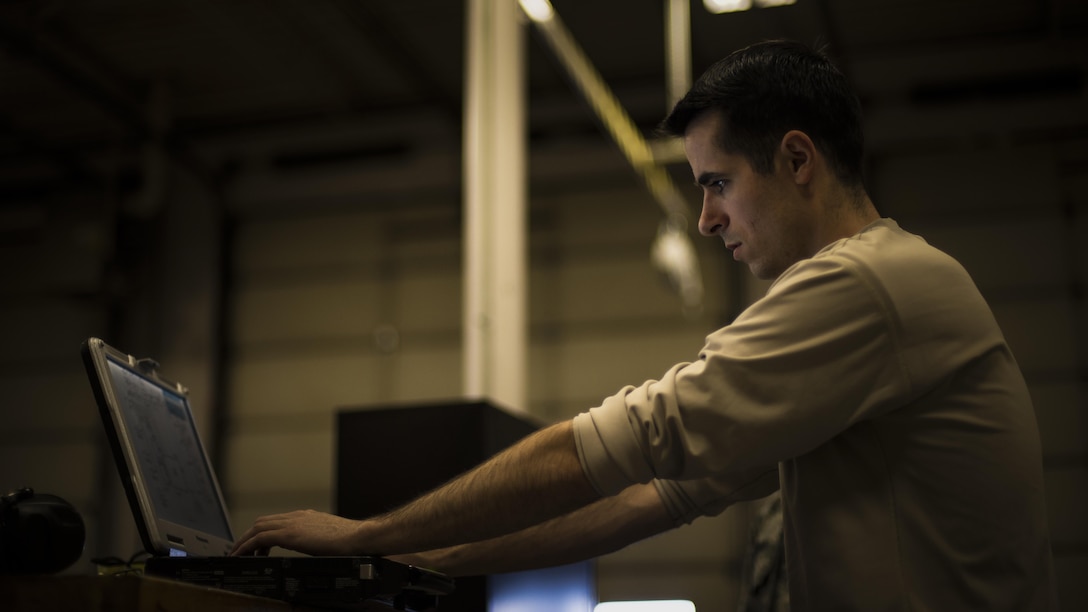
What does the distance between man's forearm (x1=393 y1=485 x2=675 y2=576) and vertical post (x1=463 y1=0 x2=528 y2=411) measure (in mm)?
1905

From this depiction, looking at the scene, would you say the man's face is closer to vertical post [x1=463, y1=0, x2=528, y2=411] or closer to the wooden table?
the wooden table

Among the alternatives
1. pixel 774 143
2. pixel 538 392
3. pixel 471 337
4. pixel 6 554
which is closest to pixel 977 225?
pixel 538 392

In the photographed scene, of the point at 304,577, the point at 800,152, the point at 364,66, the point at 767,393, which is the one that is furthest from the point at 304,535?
the point at 364,66

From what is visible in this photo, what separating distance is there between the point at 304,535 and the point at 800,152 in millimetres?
923

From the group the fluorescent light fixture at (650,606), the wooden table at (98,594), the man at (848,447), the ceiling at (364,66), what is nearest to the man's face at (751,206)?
the man at (848,447)

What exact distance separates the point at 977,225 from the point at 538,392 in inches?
127

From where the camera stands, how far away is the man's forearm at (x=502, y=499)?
1.54m

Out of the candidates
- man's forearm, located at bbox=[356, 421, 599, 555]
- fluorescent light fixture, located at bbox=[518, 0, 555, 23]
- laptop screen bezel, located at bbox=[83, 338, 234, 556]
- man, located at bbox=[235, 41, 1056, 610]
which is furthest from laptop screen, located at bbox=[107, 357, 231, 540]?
fluorescent light fixture, located at bbox=[518, 0, 555, 23]

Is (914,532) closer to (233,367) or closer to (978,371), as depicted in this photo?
(978,371)

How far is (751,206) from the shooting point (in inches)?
68.3

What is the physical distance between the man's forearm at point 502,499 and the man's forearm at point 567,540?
1.00ft

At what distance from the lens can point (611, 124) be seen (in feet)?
17.6

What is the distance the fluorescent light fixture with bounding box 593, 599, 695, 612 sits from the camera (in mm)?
7359

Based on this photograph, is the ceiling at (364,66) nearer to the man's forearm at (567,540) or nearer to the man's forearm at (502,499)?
the man's forearm at (567,540)
